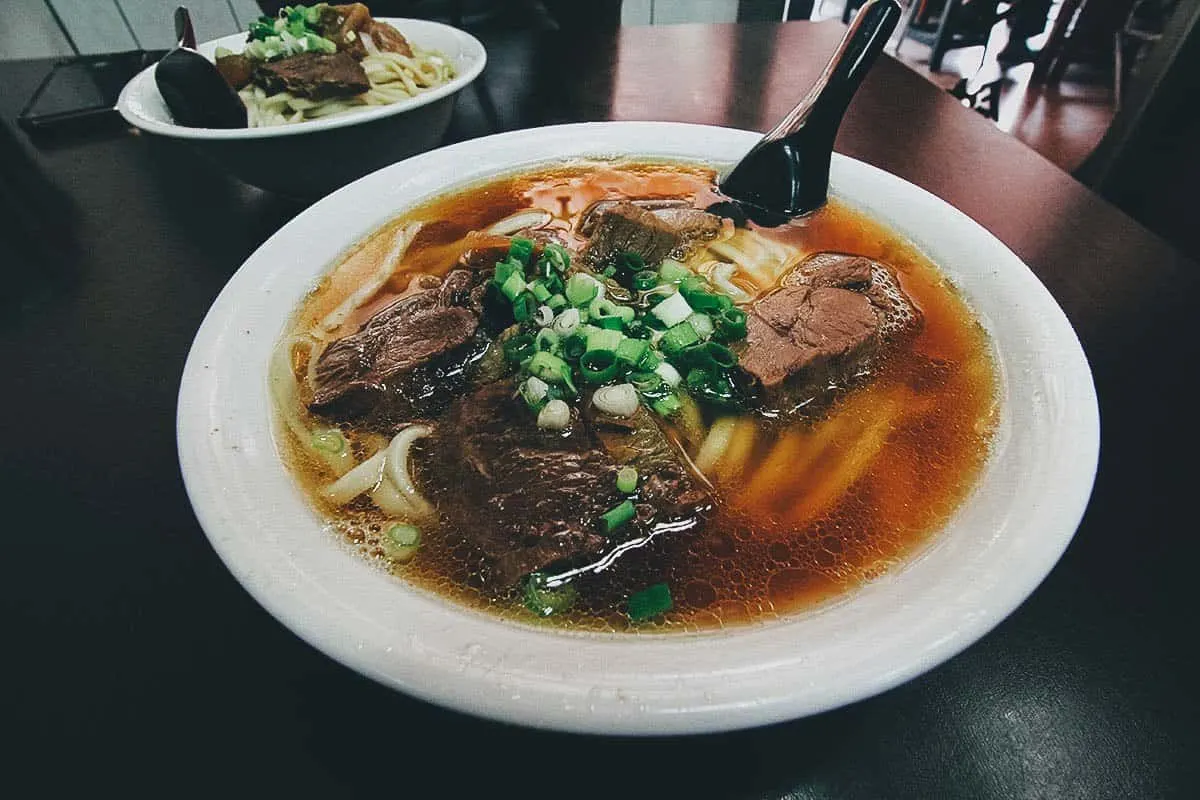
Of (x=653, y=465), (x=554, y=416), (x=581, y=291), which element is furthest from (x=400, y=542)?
(x=581, y=291)

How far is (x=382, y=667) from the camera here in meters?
0.77

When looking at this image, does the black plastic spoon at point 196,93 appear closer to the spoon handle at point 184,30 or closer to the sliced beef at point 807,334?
the spoon handle at point 184,30

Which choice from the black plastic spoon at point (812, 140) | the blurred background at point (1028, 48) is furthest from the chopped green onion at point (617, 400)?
the blurred background at point (1028, 48)

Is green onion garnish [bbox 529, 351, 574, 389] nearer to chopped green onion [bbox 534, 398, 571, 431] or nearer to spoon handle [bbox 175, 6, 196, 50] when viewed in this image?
chopped green onion [bbox 534, 398, 571, 431]

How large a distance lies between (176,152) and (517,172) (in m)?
1.57

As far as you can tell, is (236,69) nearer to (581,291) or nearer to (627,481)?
(581,291)

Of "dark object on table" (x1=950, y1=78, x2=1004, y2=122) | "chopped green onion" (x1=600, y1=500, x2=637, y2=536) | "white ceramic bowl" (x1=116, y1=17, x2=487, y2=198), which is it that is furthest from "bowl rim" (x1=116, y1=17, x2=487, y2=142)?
"dark object on table" (x1=950, y1=78, x2=1004, y2=122)

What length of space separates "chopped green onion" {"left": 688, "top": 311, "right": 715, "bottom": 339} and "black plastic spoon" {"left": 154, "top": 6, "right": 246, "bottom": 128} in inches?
64.8

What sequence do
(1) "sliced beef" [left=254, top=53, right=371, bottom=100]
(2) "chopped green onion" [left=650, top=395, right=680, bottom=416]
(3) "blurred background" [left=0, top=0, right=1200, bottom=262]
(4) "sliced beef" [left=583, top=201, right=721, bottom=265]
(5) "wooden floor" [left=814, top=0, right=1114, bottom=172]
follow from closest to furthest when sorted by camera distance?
(2) "chopped green onion" [left=650, top=395, right=680, bottom=416]
(4) "sliced beef" [left=583, top=201, right=721, bottom=265]
(1) "sliced beef" [left=254, top=53, right=371, bottom=100]
(3) "blurred background" [left=0, top=0, right=1200, bottom=262]
(5) "wooden floor" [left=814, top=0, right=1114, bottom=172]

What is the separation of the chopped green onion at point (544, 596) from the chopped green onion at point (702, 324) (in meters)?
0.66

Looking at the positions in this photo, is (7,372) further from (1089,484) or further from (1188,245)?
(1188,245)

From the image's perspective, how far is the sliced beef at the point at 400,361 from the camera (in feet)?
4.15

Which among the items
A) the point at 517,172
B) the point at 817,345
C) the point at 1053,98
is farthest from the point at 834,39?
the point at 1053,98

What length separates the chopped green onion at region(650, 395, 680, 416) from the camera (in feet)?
4.23
